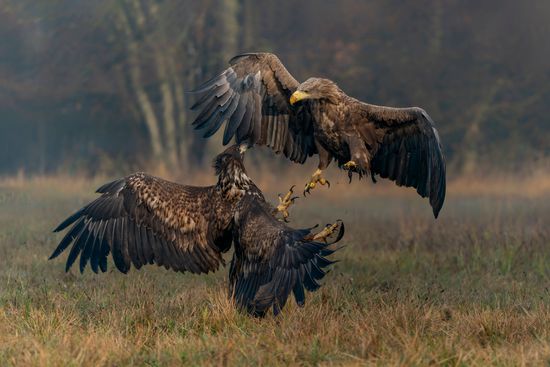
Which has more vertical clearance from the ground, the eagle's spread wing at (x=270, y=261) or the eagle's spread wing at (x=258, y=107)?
the eagle's spread wing at (x=258, y=107)

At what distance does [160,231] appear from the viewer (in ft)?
22.2

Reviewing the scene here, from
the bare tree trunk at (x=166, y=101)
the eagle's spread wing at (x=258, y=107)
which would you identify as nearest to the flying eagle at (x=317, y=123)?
the eagle's spread wing at (x=258, y=107)

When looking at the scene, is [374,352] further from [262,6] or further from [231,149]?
[262,6]

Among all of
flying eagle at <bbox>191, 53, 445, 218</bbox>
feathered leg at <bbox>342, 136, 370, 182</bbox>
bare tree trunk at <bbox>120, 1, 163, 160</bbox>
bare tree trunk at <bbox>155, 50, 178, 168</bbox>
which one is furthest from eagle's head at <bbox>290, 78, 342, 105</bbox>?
bare tree trunk at <bbox>120, 1, 163, 160</bbox>

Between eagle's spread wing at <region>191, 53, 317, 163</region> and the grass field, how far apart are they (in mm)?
1340

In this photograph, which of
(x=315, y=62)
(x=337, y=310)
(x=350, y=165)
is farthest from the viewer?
(x=315, y=62)

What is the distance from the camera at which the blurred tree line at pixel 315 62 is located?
71.6ft

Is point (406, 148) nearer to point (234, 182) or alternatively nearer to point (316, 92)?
point (316, 92)

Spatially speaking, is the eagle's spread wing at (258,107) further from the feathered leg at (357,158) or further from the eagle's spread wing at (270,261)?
the eagle's spread wing at (270,261)

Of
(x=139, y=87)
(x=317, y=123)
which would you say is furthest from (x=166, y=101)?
(x=317, y=123)

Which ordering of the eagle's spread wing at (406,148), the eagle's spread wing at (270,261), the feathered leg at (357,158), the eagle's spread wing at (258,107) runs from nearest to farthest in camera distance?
the eagle's spread wing at (270,261) → the eagle's spread wing at (406,148) → the feathered leg at (357,158) → the eagle's spread wing at (258,107)

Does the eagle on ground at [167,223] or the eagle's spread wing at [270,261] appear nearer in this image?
the eagle's spread wing at [270,261]

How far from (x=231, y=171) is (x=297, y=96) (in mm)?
976

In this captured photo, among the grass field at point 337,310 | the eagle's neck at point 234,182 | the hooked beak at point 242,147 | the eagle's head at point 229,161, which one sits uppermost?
the hooked beak at point 242,147
